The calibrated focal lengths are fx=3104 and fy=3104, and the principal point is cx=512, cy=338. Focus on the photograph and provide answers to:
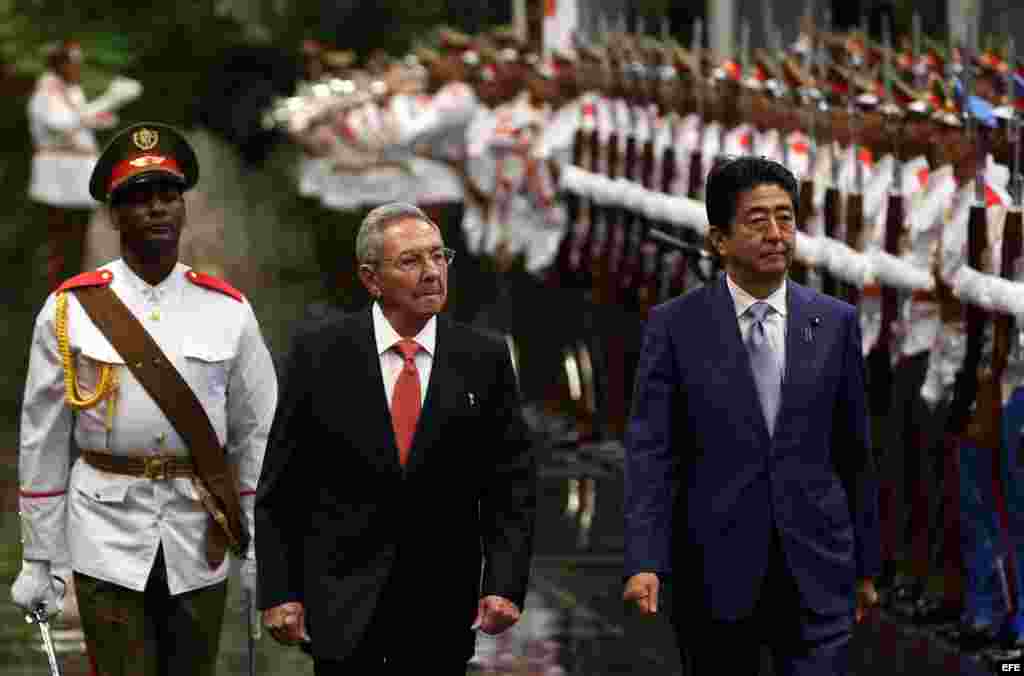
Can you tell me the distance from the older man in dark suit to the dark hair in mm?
645

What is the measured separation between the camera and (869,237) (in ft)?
36.8

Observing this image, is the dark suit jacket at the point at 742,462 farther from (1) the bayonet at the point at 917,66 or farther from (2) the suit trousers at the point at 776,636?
(1) the bayonet at the point at 917,66

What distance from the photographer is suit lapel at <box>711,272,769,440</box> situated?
7.20 m

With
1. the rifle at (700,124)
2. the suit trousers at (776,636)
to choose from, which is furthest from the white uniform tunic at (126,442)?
the rifle at (700,124)

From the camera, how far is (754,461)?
7.18m

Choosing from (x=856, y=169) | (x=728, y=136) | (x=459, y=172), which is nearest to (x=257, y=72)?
(x=459, y=172)

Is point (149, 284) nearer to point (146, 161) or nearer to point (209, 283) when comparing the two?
point (209, 283)

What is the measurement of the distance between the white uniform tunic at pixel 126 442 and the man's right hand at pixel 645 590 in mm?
1035

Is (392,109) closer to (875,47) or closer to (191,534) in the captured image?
(875,47)

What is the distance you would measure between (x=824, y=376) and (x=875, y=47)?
20.4ft

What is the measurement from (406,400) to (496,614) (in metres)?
0.54

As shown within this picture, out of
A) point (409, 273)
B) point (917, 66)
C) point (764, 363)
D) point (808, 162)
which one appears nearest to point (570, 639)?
point (808, 162)

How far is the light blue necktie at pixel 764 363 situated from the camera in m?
7.24

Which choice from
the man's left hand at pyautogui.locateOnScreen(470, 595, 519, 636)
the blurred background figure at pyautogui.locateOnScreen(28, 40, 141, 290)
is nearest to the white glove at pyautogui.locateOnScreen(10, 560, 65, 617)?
the man's left hand at pyautogui.locateOnScreen(470, 595, 519, 636)
